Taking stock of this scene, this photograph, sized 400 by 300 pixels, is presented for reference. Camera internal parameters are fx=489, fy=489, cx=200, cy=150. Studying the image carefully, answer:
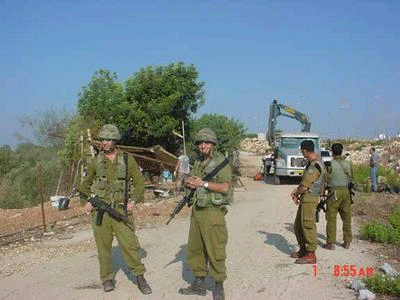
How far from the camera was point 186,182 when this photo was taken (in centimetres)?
532

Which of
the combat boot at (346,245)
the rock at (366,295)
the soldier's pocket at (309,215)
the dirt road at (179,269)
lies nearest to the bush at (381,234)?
the dirt road at (179,269)

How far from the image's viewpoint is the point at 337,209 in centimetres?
802

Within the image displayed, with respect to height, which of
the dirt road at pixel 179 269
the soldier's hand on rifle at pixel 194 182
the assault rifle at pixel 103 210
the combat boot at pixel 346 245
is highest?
the soldier's hand on rifle at pixel 194 182

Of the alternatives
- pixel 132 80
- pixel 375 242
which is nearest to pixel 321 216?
pixel 375 242

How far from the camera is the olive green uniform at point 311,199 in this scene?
6.87m

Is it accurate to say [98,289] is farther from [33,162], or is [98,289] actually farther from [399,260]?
[33,162]

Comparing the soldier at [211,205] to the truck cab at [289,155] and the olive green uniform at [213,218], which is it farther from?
the truck cab at [289,155]

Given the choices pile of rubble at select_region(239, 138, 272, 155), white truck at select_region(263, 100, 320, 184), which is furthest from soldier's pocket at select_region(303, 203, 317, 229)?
→ pile of rubble at select_region(239, 138, 272, 155)

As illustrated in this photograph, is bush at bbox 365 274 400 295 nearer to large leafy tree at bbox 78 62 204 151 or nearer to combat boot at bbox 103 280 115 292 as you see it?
combat boot at bbox 103 280 115 292

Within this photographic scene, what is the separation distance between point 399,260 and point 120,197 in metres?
4.39

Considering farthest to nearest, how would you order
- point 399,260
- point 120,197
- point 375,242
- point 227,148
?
point 227,148
point 375,242
point 399,260
point 120,197

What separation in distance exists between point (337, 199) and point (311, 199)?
4.05 feet

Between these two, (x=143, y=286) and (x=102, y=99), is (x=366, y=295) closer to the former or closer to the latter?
(x=143, y=286)

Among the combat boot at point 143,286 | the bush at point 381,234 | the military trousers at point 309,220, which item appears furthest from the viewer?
the bush at point 381,234
